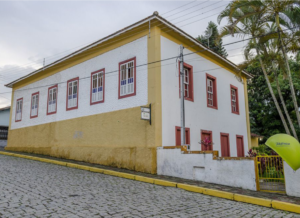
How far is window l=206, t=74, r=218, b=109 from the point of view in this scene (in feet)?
47.9

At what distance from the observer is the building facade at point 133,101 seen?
1142 centimetres

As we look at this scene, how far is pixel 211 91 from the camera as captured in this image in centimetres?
1491

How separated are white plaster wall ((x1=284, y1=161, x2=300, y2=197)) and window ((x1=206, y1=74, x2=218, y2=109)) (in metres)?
7.25

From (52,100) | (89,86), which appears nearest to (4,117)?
(52,100)

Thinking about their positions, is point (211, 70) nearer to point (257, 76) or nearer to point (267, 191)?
point (267, 191)

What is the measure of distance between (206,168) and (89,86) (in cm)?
757

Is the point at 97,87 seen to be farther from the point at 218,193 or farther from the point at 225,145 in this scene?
the point at 218,193

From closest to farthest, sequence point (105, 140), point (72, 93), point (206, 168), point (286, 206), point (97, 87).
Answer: point (286, 206), point (206, 168), point (105, 140), point (97, 87), point (72, 93)

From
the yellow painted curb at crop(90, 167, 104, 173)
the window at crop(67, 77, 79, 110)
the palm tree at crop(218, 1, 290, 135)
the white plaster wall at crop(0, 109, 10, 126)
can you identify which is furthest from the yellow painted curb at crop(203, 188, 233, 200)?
the white plaster wall at crop(0, 109, 10, 126)

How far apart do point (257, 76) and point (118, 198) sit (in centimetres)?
2326

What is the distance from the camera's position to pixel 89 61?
47.5ft

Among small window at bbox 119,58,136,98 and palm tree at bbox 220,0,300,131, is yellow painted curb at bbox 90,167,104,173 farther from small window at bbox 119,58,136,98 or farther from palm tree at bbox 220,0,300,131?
palm tree at bbox 220,0,300,131

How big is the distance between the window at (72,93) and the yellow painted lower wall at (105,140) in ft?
2.70

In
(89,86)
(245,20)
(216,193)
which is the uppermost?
(245,20)
